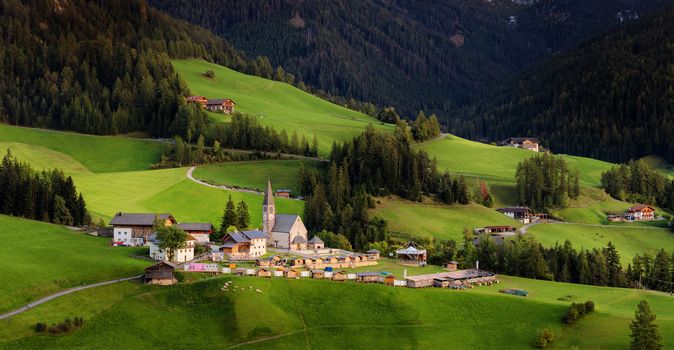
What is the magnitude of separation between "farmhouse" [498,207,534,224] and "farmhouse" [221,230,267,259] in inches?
2506

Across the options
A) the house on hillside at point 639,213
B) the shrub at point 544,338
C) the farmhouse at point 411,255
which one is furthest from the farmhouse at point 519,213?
the shrub at point 544,338

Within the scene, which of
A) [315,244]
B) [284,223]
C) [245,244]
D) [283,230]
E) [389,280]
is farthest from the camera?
[284,223]

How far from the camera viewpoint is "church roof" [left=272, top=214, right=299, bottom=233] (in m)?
127

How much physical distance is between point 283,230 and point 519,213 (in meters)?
58.3

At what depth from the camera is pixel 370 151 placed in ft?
555

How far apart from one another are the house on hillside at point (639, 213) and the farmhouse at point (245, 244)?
88628 mm

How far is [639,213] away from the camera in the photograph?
176000 millimetres

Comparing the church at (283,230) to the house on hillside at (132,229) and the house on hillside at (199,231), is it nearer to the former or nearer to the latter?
the house on hillside at (199,231)

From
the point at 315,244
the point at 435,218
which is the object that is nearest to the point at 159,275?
the point at 315,244

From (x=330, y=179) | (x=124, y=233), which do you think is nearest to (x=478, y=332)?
(x=124, y=233)

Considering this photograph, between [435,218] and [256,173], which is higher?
[256,173]

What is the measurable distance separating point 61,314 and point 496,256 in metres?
61.3

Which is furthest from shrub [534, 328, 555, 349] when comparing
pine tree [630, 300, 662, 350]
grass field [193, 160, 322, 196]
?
grass field [193, 160, 322, 196]

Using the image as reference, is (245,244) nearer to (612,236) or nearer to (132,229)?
(132,229)
